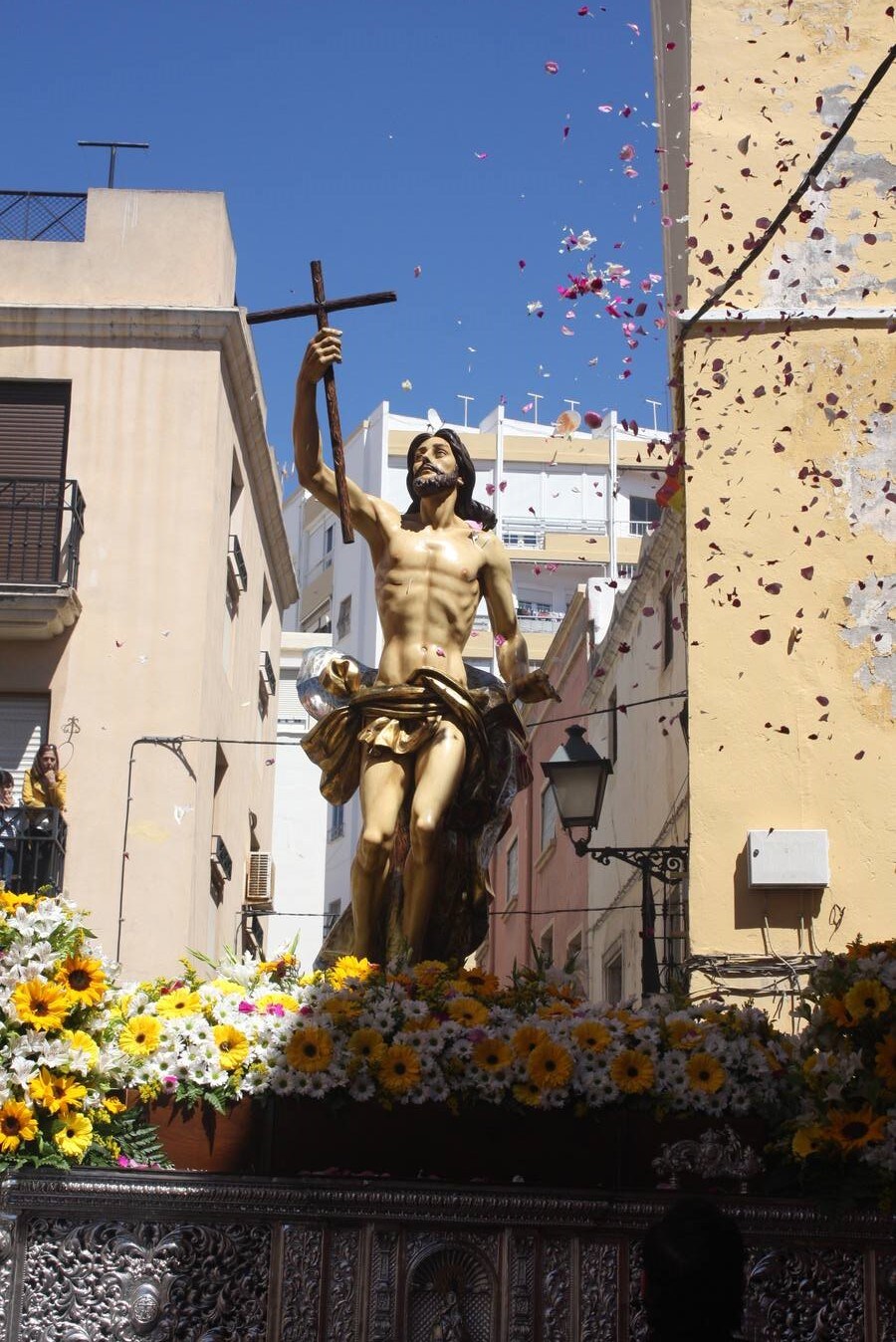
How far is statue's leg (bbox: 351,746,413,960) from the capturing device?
748 centimetres

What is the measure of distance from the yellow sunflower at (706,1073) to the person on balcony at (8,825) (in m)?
11.1

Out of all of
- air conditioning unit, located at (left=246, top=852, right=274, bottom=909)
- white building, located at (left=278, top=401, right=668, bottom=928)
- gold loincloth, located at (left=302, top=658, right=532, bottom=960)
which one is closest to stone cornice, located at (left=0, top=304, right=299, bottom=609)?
air conditioning unit, located at (left=246, top=852, right=274, bottom=909)

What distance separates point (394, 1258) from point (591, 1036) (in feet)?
2.69

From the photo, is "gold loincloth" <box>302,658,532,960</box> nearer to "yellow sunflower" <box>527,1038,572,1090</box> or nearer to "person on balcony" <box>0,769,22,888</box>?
"yellow sunflower" <box>527,1038,572,1090</box>

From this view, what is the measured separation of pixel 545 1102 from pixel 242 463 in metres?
15.6

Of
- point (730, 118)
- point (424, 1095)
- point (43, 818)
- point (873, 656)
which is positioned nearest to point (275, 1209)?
point (424, 1095)

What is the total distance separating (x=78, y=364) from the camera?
18.5m

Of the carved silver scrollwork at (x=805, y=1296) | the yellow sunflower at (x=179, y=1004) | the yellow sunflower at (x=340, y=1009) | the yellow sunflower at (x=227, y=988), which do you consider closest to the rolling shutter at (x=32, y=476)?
the yellow sunflower at (x=227, y=988)

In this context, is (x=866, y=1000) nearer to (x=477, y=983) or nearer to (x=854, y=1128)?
(x=854, y=1128)

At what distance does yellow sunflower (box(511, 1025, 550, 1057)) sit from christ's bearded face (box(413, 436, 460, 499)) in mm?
3110

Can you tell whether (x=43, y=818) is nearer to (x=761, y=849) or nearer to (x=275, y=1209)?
(x=761, y=849)

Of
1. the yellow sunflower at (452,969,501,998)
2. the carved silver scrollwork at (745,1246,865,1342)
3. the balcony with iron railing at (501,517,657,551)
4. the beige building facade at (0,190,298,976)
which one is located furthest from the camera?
the balcony with iron railing at (501,517,657,551)

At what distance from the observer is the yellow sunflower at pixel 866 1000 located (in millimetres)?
5547

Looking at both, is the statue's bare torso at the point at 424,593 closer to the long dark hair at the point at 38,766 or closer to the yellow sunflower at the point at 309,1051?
the yellow sunflower at the point at 309,1051
